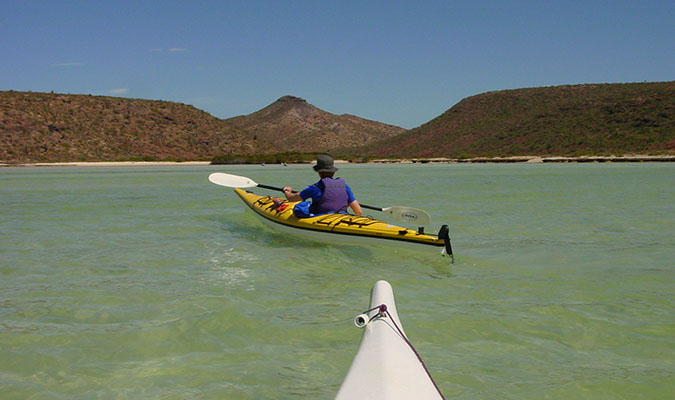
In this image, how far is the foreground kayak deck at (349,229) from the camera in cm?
728

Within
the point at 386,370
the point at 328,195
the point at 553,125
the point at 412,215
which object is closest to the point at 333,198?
the point at 328,195

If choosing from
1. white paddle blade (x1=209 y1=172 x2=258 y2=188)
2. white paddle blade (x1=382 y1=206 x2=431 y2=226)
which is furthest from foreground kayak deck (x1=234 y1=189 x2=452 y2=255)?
white paddle blade (x1=209 y1=172 x2=258 y2=188)

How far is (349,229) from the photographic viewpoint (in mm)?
8078

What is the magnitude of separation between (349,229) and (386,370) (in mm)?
5731

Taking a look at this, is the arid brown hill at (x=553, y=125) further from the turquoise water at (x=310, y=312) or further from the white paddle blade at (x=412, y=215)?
the turquoise water at (x=310, y=312)

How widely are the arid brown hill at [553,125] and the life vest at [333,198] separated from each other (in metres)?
63.8

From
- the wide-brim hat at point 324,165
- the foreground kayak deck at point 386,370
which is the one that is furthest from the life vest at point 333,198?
the foreground kayak deck at point 386,370

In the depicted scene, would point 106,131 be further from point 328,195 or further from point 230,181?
point 328,195

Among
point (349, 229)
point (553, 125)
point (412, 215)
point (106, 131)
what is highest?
point (553, 125)

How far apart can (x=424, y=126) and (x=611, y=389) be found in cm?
10952

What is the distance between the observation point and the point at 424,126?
110438 millimetres

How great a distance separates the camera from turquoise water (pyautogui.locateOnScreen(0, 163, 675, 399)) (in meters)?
3.62

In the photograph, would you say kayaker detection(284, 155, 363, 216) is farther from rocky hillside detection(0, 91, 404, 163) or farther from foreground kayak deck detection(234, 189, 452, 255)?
rocky hillside detection(0, 91, 404, 163)

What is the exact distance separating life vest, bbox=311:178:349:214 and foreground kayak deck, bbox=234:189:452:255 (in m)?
0.20
